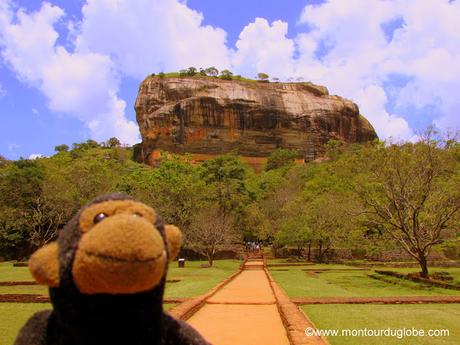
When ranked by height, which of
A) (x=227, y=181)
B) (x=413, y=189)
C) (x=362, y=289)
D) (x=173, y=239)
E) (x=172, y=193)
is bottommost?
(x=362, y=289)

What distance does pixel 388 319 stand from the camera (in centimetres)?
814

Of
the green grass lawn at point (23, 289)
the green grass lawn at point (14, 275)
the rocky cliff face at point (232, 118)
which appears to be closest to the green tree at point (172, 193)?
the green grass lawn at point (14, 275)

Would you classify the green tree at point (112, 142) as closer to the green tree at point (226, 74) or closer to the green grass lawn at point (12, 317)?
the green tree at point (226, 74)

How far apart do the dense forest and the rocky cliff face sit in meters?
16.2

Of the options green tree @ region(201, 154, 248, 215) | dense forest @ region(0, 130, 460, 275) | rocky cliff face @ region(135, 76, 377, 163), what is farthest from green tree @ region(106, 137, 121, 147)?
green tree @ region(201, 154, 248, 215)

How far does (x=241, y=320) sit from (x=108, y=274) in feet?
20.6

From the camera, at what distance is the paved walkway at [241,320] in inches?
257

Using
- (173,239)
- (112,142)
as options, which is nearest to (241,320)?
(173,239)

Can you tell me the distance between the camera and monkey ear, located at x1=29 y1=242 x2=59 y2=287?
2283 millimetres

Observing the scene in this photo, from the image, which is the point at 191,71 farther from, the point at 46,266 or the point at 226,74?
the point at 46,266

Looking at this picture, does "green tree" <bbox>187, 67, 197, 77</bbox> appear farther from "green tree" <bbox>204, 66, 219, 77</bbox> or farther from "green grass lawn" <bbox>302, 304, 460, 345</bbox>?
"green grass lawn" <bbox>302, 304, 460, 345</bbox>

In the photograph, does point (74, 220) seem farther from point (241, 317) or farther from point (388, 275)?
point (388, 275)

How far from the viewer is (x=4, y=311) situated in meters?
9.24

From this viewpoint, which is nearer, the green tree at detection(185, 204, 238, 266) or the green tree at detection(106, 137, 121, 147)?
the green tree at detection(185, 204, 238, 266)
